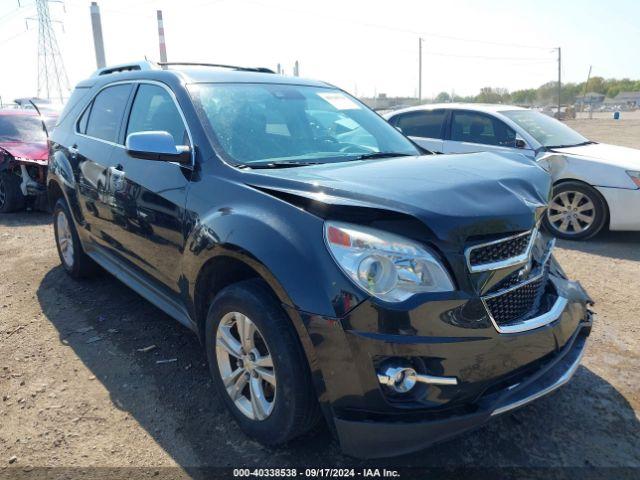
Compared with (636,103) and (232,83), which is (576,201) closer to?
(232,83)

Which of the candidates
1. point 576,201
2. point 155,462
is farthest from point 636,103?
point 155,462

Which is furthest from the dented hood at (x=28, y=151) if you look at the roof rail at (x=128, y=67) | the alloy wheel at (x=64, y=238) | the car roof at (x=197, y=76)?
the car roof at (x=197, y=76)

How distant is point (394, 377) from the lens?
193cm

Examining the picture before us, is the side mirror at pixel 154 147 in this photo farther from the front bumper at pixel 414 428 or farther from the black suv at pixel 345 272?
the front bumper at pixel 414 428

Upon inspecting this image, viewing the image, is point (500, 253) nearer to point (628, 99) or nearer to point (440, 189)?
point (440, 189)

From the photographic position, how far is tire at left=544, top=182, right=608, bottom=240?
600 cm

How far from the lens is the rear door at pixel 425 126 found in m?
7.32

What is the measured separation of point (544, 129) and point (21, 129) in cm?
840

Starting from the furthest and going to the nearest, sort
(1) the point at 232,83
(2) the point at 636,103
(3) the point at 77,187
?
(2) the point at 636,103, (3) the point at 77,187, (1) the point at 232,83

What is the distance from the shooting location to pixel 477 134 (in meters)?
6.98

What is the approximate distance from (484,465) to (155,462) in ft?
5.01

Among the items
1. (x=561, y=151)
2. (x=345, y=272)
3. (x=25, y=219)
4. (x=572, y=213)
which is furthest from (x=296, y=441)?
(x=25, y=219)

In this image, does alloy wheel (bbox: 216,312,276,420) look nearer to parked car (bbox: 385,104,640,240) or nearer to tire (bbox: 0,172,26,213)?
parked car (bbox: 385,104,640,240)

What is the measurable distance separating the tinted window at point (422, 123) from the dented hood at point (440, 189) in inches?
190
